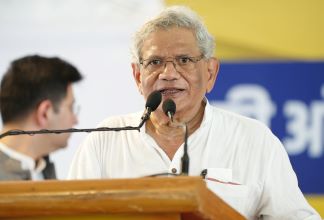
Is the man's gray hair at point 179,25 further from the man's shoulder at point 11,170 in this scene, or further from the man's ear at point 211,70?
the man's shoulder at point 11,170

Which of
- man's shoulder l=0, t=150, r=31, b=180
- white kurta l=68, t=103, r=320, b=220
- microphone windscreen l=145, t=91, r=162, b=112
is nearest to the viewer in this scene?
microphone windscreen l=145, t=91, r=162, b=112

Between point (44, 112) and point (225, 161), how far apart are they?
5.21 feet

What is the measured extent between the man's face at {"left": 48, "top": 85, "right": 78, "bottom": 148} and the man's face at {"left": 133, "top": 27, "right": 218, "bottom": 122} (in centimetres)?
126

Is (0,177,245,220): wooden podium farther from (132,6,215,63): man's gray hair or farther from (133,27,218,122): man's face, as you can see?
(132,6,215,63): man's gray hair

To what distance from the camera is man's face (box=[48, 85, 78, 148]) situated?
4055mm

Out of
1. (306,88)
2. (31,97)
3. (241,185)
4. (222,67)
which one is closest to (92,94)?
(31,97)

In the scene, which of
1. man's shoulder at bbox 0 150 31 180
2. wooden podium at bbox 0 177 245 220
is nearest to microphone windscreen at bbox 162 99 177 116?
wooden podium at bbox 0 177 245 220

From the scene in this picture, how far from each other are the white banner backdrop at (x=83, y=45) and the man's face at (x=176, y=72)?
1116 millimetres

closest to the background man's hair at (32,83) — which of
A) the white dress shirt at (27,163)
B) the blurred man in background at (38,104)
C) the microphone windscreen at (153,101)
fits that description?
the blurred man in background at (38,104)

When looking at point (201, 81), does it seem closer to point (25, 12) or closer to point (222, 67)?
point (222, 67)

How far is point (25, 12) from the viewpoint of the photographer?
4.05 metres

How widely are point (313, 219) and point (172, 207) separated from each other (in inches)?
43.1

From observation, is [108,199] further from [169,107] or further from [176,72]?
[176,72]

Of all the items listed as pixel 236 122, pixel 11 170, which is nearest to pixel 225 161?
pixel 236 122
